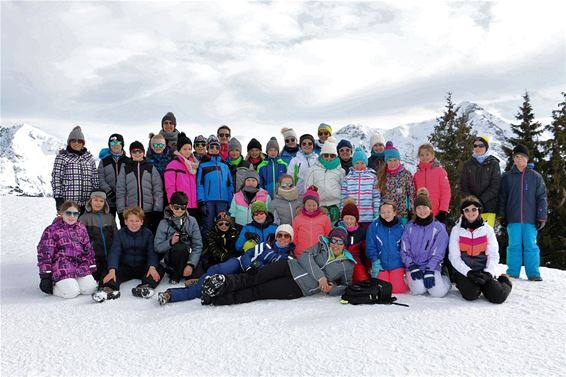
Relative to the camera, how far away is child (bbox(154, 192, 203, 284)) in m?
6.12

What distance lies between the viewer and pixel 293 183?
22.5ft

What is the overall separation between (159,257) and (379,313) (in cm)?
348

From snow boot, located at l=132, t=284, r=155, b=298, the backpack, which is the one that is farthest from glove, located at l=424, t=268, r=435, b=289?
snow boot, located at l=132, t=284, r=155, b=298

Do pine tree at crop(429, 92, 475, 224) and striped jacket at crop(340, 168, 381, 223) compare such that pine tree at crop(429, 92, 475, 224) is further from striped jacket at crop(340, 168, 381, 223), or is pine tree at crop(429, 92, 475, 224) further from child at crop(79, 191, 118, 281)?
child at crop(79, 191, 118, 281)

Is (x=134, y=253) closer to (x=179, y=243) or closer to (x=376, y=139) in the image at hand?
(x=179, y=243)

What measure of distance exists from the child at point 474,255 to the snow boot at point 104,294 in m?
4.47

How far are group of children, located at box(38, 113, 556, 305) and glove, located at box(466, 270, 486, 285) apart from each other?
14mm

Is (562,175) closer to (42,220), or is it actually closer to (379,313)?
(379,313)

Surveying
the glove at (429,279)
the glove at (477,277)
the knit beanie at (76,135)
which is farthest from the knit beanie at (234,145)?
the glove at (477,277)

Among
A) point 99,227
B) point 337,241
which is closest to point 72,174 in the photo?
point 99,227

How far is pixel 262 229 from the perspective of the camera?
6309mm

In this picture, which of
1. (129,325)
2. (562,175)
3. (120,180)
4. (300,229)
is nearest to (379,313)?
(300,229)

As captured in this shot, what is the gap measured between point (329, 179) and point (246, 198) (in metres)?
1.43

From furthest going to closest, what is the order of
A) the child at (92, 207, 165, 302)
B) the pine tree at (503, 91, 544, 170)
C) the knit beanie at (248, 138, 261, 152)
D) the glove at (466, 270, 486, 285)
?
the pine tree at (503, 91, 544, 170)
the knit beanie at (248, 138, 261, 152)
the child at (92, 207, 165, 302)
the glove at (466, 270, 486, 285)
